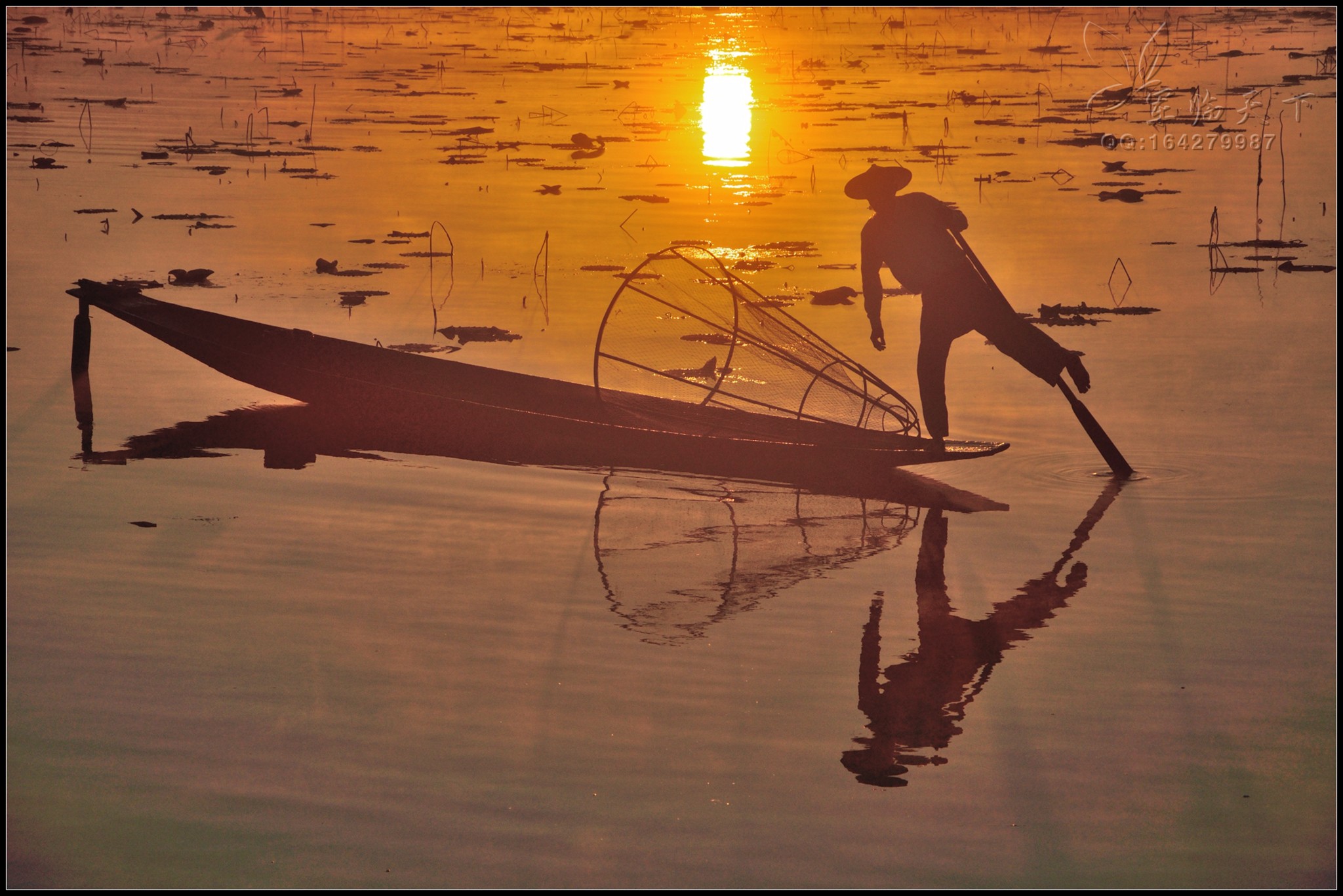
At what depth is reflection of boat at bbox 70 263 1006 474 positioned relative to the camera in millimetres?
6980

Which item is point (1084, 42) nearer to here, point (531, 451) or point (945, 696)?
point (531, 451)

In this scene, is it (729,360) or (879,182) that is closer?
(879,182)

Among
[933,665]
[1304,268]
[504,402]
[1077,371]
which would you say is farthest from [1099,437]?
[1304,268]

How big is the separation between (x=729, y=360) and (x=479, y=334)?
251 cm

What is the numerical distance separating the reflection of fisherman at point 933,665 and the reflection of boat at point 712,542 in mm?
387

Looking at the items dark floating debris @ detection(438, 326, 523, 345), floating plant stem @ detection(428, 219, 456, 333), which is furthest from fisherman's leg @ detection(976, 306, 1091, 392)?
floating plant stem @ detection(428, 219, 456, 333)

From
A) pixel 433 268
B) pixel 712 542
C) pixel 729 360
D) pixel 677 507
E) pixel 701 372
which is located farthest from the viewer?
pixel 433 268

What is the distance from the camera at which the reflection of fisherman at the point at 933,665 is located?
14.6 feet

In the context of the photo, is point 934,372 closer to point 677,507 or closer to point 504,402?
point 677,507

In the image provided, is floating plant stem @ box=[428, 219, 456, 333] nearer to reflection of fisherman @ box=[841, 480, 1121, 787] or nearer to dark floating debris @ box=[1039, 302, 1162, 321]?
dark floating debris @ box=[1039, 302, 1162, 321]

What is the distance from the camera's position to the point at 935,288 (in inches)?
276

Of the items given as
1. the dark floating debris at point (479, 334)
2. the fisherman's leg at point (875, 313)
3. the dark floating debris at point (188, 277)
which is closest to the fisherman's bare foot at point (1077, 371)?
the fisherman's leg at point (875, 313)

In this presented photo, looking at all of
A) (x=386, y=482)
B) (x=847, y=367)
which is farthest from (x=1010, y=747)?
(x=386, y=482)

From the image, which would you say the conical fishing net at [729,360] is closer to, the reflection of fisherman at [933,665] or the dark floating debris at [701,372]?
the dark floating debris at [701,372]
